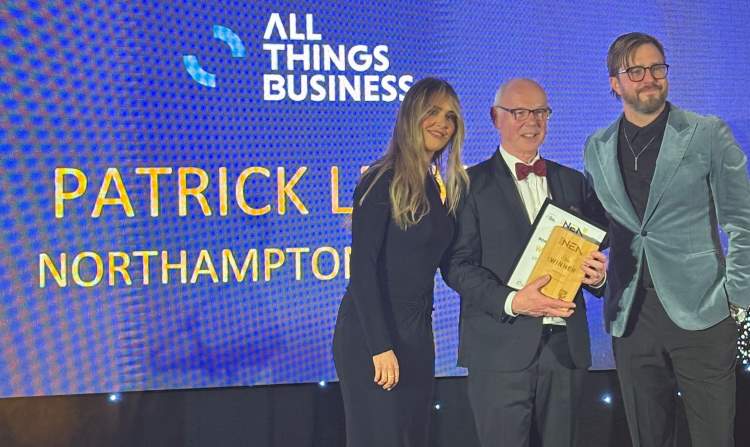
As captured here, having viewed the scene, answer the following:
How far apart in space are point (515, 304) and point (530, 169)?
474 millimetres

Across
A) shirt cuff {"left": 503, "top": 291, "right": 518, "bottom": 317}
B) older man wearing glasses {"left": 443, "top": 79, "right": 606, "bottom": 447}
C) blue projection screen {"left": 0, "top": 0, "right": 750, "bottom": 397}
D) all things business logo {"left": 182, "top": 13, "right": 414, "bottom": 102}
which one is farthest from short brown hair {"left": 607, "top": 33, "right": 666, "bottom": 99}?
all things business logo {"left": 182, "top": 13, "right": 414, "bottom": 102}

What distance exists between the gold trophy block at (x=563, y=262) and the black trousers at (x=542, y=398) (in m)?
0.18

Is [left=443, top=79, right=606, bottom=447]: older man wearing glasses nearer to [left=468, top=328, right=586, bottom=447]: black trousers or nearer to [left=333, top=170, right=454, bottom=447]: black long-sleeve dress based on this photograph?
[left=468, top=328, right=586, bottom=447]: black trousers

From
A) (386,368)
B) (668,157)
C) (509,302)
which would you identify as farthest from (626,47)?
(386,368)

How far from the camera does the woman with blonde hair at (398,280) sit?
2.81 metres

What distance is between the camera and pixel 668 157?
3.02 metres

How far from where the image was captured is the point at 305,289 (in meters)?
4.09

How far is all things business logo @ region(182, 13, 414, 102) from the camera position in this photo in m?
4.05

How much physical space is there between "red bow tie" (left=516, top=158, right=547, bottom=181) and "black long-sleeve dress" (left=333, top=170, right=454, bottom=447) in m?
0.30

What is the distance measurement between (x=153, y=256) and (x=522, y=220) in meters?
1.82

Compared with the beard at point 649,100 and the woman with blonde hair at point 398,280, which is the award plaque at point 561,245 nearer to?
the woman with blonde hair at point 398,280

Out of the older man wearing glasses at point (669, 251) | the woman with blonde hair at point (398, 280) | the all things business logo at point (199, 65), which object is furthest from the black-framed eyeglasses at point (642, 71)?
the all things business logo at point (199, 65)

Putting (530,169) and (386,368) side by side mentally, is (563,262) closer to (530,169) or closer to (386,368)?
(530,169)

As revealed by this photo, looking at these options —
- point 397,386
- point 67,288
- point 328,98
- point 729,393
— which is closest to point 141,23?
point 328,98
